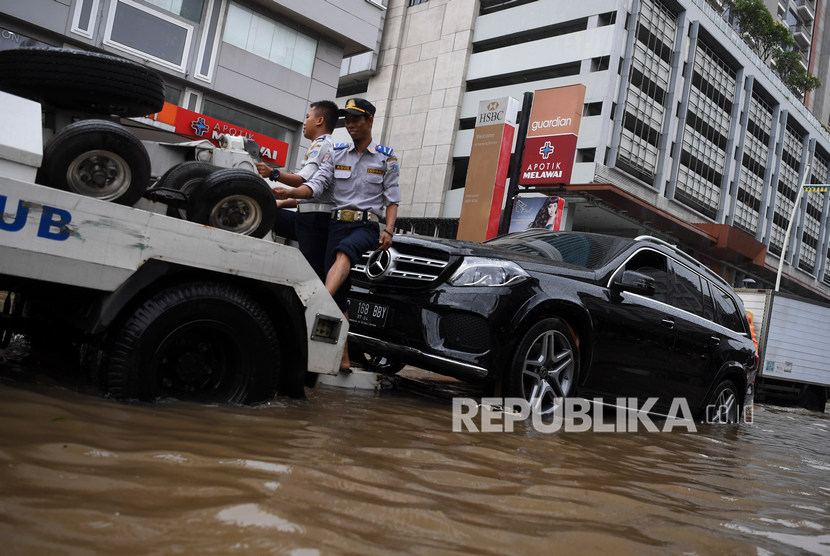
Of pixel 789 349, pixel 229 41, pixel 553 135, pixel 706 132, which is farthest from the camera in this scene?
pixel 706 132

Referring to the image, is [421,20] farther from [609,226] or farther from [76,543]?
[76,543]

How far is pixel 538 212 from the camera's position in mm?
29797

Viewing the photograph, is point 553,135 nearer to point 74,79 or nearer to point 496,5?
point 496,5

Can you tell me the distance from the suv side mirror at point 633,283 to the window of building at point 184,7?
14.3m

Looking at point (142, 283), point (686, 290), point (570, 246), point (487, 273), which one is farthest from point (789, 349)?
point (142, 283)

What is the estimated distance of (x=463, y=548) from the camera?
73.4 inches

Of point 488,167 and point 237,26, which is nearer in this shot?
point 237,26

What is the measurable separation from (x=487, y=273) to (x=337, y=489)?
8.18 ft

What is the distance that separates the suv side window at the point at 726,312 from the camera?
6602mm

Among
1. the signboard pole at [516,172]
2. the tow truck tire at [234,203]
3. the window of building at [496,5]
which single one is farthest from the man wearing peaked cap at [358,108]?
the window of building at [496,5]

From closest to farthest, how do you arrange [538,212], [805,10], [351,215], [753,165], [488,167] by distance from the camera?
[351,215], [488,167], [538,212], [753,165], [805,10]

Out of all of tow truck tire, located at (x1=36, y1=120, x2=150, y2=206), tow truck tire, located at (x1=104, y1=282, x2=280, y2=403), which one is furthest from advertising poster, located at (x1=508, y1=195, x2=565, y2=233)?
tow truck tire, located at (x1=36, y1=120, x2=150, y2=206)

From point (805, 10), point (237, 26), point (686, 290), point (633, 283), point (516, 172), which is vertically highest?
A: point (805, 10)

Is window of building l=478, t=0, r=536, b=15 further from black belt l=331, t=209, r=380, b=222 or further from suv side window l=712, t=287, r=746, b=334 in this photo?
black belt l=331, t=209, r=380, b=222
